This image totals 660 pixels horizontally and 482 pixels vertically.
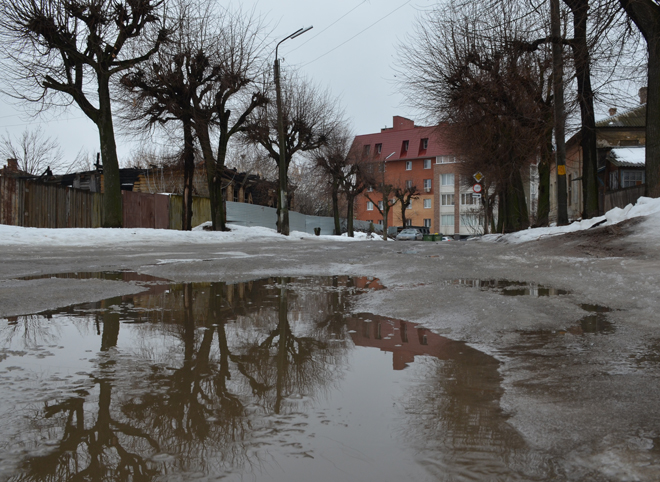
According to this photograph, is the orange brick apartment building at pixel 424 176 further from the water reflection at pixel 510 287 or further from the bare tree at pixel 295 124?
the water reflection at pixel 510 287

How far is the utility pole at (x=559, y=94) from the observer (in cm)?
1358

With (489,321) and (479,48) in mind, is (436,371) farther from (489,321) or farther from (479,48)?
(479,48)

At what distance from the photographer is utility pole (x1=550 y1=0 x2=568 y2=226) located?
13.6m

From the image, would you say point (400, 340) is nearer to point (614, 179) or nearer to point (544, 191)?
point (544, 191)

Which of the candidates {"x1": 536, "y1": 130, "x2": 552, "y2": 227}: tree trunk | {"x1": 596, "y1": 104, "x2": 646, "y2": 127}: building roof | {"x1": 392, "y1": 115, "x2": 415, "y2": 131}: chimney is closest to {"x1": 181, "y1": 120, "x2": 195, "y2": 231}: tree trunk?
{"x1": 536, "y1": 130, "x2": 552, "y2": 227}: tree trunk

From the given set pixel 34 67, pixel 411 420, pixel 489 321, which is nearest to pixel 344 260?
pixel 489 321

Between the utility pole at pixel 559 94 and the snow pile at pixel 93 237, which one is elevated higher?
the utility pole at pixel 559 94

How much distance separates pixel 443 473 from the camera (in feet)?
4.70

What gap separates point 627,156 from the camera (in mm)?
32219

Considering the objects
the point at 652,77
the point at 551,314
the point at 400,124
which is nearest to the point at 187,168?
the point at 652,77

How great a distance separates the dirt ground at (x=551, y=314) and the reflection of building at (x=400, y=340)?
145 mm

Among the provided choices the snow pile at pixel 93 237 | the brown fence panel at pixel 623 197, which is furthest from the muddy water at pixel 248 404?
the brown fence panel at pixel 623 197

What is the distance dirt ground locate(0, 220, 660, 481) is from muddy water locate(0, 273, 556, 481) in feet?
0.53

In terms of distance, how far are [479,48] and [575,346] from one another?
56.9 feet
